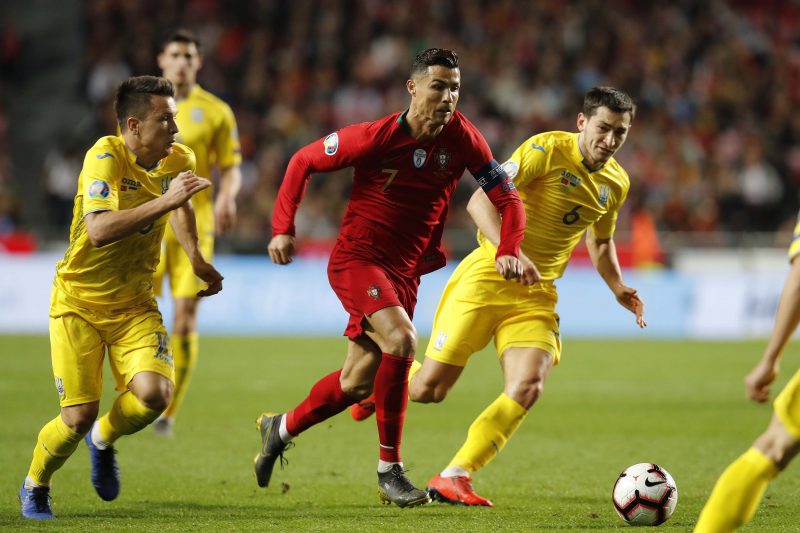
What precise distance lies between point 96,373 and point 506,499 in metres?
2.12

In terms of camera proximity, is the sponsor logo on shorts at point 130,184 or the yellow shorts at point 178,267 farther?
the yellow shorts at point 178,267

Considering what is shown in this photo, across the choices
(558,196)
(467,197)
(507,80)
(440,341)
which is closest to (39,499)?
(440,341)

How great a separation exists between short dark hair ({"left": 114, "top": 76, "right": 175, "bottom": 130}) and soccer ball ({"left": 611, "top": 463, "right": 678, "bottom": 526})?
2710 mm

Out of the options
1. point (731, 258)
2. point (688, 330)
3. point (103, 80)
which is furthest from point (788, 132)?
point (103, 80)

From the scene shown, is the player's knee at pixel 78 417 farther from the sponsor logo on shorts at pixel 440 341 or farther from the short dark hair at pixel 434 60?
the short dark hair at pixel 434 60

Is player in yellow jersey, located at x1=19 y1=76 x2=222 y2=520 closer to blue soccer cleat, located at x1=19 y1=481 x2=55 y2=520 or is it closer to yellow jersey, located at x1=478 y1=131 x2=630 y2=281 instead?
blue soccer cleat, located at x1=19 y1=481 x2=55 y2=520

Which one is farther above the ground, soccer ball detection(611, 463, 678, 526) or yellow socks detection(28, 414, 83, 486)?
yellow socks detection(28, 414, 83, 486)

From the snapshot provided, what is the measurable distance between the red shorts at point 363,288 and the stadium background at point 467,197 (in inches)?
44.1

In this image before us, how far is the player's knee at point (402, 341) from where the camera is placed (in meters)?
5.36

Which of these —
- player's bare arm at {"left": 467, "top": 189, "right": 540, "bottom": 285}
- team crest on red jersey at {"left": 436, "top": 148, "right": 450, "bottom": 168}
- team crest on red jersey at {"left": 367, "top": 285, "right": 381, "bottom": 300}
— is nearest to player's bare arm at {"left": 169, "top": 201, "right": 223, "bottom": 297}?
team crest on red jersey at {"left": 367, "top": 285, "right": 381, "bottom": 300}

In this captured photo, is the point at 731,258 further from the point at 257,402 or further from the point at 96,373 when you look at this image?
the point at 96,373

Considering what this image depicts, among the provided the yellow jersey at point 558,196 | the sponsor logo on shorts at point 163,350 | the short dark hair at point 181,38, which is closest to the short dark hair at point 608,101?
the yellow jersey at point 558,196

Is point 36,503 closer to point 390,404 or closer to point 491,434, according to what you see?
point 390,404

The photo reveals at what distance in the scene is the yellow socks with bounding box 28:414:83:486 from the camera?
511cm
